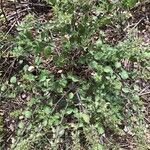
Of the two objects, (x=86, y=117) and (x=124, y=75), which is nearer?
(x=86, y=117)

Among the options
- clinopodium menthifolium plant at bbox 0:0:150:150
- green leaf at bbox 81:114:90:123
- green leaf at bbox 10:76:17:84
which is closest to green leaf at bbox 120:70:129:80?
clinopodium menthifolium plant at bbox 0:0:150:150

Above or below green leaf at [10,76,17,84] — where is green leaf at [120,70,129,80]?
below

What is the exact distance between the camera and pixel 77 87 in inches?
105

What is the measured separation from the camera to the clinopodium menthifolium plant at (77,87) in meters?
2.53

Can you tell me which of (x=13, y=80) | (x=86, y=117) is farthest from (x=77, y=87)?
(x=13, y=80)

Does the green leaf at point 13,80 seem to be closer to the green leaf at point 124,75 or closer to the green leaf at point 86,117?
the green leaf at point 86,117

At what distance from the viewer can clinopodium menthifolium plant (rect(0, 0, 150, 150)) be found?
2.53 meters

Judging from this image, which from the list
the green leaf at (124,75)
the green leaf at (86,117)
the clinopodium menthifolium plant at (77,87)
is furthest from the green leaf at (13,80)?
the green leaf at (124,75)

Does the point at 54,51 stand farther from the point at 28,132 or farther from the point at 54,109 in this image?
the point at 28,132

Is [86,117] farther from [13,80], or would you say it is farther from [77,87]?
[13,80]

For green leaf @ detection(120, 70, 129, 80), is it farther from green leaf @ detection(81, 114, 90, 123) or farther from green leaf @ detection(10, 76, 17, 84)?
green leaf @ detection(10, 76, 17, 84)

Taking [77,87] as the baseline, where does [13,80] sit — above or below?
above

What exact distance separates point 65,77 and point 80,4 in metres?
0.50

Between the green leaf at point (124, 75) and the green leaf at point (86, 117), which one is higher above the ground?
the green leaf at point (124, 75)
